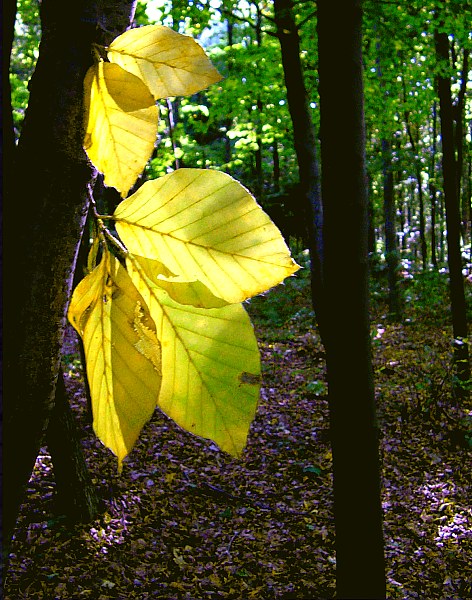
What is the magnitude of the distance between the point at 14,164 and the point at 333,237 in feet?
2.97

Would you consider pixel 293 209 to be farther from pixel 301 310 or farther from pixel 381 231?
pixel 381 231

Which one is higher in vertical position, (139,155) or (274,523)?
(139,155)

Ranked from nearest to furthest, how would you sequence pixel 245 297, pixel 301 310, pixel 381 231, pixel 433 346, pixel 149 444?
pixel 245 297 < pixel 149 444 < pixel 433 346 < pixel 301 310 < pixel 381 231

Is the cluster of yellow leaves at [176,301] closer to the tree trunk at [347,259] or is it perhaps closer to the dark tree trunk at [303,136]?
the tree trunk at [347,259]

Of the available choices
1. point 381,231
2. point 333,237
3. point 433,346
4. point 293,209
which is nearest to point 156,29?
point 333,237

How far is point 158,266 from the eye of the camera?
0.32 meters

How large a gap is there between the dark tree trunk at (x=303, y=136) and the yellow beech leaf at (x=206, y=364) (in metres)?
5.38

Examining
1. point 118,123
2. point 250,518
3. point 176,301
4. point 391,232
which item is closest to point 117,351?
point 176,301

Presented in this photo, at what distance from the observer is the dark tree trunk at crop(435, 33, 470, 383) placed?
23.5ft

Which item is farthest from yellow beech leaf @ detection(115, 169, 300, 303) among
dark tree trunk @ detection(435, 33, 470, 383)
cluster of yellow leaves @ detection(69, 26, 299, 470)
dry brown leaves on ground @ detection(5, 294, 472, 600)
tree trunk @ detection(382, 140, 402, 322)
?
tree trunk @ detection(382, 140, 402, 322)

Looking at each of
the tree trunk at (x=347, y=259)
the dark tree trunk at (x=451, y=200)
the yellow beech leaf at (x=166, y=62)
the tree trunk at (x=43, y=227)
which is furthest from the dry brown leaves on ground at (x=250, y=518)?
the yellow beech leaf at (x=166, y=62)

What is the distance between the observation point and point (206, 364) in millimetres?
329

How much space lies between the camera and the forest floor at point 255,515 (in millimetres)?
4254

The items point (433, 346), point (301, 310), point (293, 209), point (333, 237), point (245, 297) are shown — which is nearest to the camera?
point (245, 297)
